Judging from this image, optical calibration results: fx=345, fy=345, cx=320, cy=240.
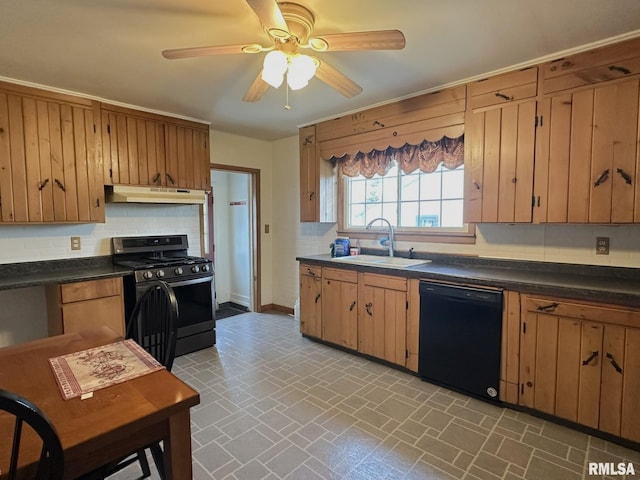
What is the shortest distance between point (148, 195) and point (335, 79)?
6.85 feet

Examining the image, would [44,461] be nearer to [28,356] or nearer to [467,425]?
[28,356]

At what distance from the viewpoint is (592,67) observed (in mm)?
2145

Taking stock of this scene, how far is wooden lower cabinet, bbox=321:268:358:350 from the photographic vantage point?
321 cm

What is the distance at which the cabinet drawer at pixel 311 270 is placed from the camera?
11.5ft

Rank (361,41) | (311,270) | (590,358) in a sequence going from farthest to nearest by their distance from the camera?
(311,270), (590,358), (361,41)

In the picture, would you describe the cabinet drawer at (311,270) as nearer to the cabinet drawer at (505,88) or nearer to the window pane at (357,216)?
the window pane at (357,216)

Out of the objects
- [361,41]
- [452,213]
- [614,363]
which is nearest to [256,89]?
[361,41]

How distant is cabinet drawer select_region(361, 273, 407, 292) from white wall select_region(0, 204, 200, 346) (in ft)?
7.59

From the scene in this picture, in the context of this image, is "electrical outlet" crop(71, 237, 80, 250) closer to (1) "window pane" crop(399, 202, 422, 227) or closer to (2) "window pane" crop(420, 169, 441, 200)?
(1) "window pane" crop(399, 202, 422, 227)

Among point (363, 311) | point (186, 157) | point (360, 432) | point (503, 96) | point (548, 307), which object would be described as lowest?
point (360, 432)

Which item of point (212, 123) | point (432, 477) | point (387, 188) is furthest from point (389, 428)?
point (212, 123)

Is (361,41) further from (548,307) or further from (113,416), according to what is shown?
(548,307)

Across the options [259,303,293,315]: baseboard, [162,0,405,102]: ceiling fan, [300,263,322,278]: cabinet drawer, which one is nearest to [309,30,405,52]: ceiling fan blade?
[162,0,405,102]: ceiling fan

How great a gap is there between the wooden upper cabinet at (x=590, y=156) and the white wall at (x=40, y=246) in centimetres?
357
